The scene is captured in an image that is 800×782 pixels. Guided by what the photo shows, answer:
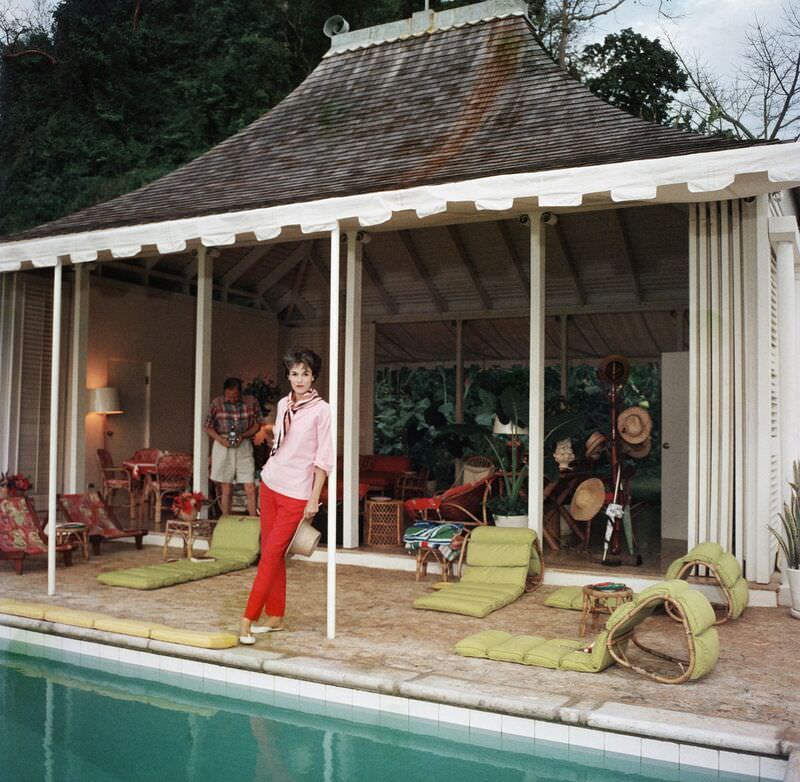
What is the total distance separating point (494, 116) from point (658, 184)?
4.23 m

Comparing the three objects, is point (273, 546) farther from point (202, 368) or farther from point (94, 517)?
point (202, 368)

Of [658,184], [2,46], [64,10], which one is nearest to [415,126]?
[658,184]

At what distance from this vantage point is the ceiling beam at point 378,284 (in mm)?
14141

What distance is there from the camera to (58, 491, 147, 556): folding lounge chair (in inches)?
366

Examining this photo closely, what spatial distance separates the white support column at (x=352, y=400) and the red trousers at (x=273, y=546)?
2.80 m

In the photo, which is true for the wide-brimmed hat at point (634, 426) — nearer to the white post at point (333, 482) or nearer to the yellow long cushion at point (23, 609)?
the white post at point (333, 482)

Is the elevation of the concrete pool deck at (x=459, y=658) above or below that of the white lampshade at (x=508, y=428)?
below

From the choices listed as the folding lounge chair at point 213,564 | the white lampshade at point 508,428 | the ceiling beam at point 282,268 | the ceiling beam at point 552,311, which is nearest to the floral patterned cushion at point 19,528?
the folding lounge chair at point 213,564

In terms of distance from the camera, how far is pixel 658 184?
5.96 m

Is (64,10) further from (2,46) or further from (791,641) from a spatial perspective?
(791,641)

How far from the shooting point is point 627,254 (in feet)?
40.2

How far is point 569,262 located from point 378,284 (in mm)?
3330

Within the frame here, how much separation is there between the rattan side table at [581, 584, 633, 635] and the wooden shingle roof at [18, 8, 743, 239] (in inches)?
135

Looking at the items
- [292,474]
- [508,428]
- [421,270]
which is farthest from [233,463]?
[421,270]
